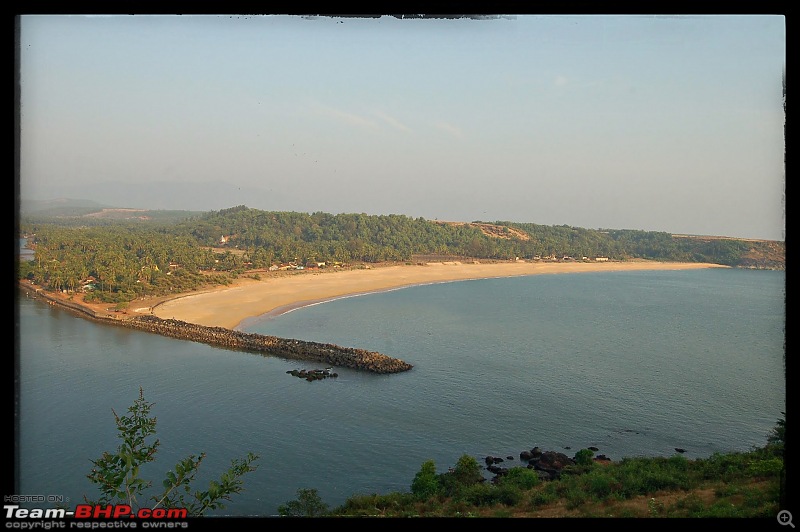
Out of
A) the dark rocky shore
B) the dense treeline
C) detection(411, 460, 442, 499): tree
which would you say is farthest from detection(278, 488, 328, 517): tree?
the dense treeline

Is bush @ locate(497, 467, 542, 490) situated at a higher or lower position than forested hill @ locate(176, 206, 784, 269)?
lower

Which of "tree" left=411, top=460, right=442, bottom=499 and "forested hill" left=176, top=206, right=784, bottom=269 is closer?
"tree" left=411, top=460, right=442, bottom=499

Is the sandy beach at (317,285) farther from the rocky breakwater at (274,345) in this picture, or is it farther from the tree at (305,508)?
the tree at (305,508)

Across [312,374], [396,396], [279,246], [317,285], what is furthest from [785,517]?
[279,246]

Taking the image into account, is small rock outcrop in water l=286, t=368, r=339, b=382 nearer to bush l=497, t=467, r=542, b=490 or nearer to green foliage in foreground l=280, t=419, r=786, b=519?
green foliage in foreground l=280, t=419, r=786, b=519

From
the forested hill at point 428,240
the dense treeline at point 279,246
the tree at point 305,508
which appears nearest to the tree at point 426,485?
the tree at point 305,508
